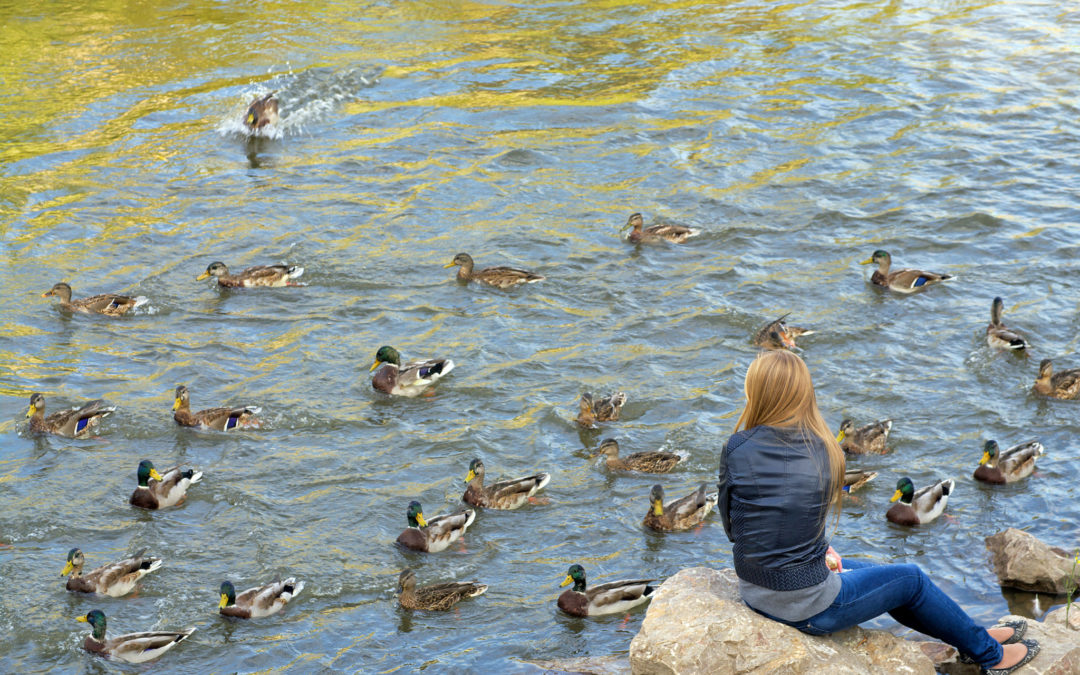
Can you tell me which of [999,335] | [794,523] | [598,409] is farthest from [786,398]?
[999,335]

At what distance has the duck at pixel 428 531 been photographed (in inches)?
416

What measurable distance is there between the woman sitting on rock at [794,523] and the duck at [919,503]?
12.3 feet

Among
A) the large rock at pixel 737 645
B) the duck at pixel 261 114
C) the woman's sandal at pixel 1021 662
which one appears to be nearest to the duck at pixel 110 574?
the large rock at pixel 737 645

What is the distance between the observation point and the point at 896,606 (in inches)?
256

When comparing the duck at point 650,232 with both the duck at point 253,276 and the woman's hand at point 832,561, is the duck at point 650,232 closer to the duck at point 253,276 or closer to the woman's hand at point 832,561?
the duck at point 253,276

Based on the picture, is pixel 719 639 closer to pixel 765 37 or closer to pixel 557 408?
pixel 557 408

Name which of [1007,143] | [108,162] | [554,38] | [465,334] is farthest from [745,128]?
[108,162]

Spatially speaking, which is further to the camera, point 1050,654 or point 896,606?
point 1050,654

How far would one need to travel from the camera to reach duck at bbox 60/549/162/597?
9.86 metres

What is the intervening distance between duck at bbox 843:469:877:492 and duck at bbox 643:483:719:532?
1.42 m

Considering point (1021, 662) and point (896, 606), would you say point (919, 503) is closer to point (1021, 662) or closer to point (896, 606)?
point (1021, 662)

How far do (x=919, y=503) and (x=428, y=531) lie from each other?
4.35m

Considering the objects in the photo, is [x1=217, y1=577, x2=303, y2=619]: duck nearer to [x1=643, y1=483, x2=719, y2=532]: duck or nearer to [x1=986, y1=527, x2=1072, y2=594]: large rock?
[x1=643, y1=483, x2=719, y2=532]: duck

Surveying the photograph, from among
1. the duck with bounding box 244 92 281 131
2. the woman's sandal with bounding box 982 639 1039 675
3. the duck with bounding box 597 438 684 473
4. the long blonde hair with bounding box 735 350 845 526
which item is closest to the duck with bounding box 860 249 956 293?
the duck with bounding box 597 438 684 473
